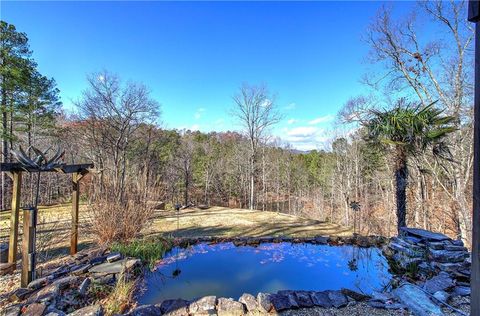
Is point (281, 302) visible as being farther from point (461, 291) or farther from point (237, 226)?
point (237, 226)

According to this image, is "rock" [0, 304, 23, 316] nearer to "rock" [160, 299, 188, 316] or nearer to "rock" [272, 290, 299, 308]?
"rock" [160, 299, 188, 316]

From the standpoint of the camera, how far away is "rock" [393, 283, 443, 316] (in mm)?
2398

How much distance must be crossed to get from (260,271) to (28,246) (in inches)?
121

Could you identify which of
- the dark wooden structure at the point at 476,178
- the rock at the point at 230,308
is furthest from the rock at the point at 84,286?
the dark wooden structure at the point at 476,178

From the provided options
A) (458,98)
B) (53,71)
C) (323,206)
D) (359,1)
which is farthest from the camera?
(323,206)

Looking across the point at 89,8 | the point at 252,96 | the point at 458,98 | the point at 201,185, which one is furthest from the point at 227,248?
the point at 201,185

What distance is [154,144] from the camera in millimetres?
14469

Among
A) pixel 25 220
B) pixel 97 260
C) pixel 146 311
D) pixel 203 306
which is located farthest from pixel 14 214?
pixel 203 306

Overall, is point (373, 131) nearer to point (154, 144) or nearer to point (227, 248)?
point (227, 248)

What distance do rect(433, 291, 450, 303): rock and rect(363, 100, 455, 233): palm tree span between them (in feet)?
6.51

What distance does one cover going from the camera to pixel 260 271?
384cm

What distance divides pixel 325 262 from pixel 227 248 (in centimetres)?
191

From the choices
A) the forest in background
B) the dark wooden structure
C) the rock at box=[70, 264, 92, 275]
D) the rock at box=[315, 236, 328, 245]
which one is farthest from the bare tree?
the dark wooden structure

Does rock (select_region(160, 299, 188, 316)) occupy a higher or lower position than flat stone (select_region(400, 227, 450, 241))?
lower
